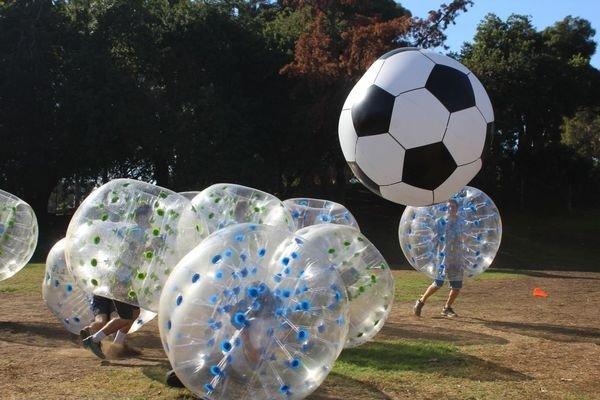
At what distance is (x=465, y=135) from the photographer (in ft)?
18.1

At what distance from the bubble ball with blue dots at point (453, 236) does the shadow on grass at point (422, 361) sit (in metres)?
1.75

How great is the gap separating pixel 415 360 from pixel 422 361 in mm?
71

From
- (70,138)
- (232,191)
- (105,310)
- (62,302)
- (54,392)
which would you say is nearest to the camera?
(54,392)

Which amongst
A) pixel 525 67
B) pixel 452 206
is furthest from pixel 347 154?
pixel 525 67

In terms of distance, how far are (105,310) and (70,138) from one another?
16.3 meters

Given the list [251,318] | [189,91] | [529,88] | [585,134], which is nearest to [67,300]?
[251,318]

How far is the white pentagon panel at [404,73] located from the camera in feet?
18.2

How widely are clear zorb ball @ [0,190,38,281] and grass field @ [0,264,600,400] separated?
76 cm

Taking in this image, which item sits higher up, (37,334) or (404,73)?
(404,73)

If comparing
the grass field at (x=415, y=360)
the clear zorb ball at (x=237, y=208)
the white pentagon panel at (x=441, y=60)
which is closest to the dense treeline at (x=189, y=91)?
the grass field at (x=415, y=360)

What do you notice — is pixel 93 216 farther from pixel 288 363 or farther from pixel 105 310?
pixel 288 363

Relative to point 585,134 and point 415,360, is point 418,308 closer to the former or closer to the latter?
point 415,360

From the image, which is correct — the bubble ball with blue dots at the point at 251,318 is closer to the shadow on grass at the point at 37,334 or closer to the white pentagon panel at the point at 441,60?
the white pentagon panel at the point at 441,60

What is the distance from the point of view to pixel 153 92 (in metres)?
22.0
